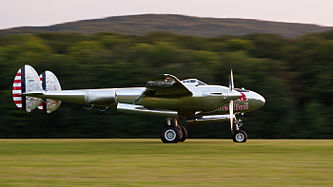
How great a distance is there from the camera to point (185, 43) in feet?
164

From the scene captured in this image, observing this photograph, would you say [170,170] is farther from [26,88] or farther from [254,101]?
[26,88]

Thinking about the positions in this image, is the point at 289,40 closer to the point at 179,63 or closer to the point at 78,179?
the point at 179,63

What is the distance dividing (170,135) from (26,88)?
6881 millimetres

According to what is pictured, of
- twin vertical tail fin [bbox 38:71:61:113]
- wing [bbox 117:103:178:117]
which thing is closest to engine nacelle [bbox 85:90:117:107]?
wing [bbox 117:103:178:117]

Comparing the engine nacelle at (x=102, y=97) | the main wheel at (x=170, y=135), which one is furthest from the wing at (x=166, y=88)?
the engine nacelle at (x=102, y=97)

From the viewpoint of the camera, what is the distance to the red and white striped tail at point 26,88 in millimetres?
21517

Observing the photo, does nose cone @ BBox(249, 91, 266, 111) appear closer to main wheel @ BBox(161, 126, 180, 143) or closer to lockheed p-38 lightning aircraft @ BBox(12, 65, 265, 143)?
lockheed p-38 lightning aircraft @ BBox(12, 65, 265, 143)

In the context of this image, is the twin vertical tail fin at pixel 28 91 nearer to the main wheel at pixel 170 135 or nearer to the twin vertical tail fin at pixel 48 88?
the twin vertical tail fin at pixel 48 88

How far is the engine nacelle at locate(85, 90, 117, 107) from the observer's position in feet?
68.5

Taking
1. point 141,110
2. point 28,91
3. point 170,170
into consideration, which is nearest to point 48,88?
point 28,91

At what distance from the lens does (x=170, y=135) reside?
2025 centimetres

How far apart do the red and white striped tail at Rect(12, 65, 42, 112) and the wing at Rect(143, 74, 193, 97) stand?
17.4 feet

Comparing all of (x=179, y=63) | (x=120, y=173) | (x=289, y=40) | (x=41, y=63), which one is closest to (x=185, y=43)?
(x=289, y=40)

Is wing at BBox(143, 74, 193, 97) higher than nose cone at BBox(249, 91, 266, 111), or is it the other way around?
wing at BBox(143, 74, 193, 97)
